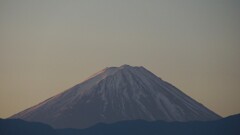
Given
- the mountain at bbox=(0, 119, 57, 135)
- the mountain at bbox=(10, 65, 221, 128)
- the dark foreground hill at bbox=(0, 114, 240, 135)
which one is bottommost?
the dark foreground hill at bbox=(0, 114, 240, 135)

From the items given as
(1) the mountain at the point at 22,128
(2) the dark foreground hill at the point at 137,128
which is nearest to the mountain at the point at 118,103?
(2) the dark foreground hill at the point at 137,128

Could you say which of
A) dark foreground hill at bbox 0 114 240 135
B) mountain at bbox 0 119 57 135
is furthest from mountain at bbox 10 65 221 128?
mountain at bbox 0 119 57 135

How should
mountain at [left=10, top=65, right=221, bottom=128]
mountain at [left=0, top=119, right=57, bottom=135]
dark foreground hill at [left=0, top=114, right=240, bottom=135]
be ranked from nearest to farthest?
dark foreground hill at [left=0, top=114, right=240, bottom=135] < mountain at [left=0, top=119, right=57, bottom=135] < mountain at [left=10, top=65, right=221, bottom=128]

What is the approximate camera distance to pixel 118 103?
174m

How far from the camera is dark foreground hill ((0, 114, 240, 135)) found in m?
147

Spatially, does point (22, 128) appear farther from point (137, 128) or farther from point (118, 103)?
point (118, 103)

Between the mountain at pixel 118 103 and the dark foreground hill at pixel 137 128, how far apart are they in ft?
30.1

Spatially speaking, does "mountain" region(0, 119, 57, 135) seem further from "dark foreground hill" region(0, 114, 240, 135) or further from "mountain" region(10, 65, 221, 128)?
"mountain" region(10, 65, 221, 128)

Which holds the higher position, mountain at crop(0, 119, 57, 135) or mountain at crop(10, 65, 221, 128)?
mountain at crop(10, 65, 221, 128)

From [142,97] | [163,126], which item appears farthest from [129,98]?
[163,126]

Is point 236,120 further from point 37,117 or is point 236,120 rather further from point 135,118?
point 37,117

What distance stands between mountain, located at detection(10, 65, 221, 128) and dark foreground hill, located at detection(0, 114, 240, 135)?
30.1ft

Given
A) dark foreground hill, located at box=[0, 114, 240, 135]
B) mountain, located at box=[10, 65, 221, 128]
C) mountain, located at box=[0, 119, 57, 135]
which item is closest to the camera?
dark foreground hill, located at box=[0, 114, 240, 135]

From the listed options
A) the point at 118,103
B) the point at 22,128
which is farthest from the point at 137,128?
the point at 22,128
